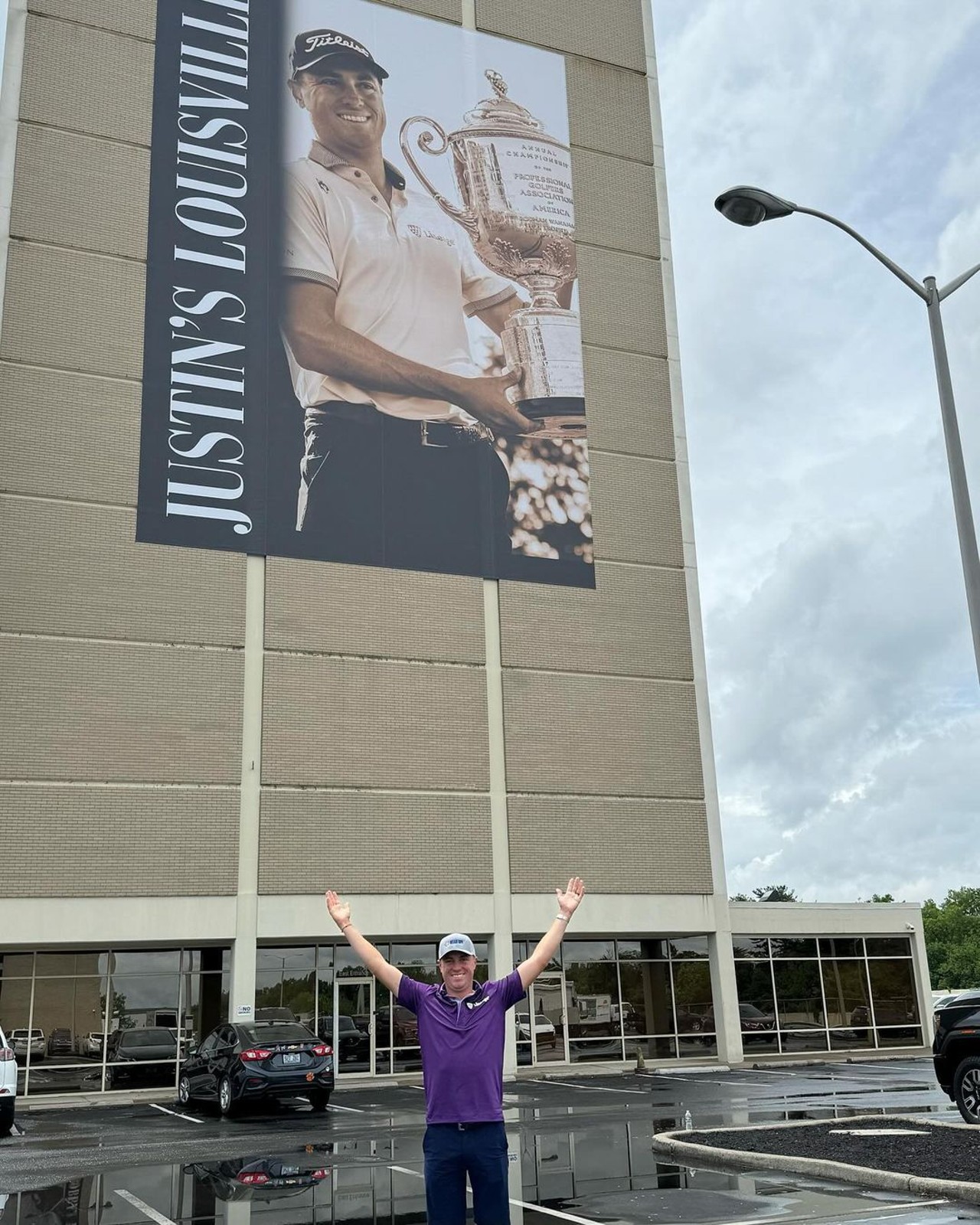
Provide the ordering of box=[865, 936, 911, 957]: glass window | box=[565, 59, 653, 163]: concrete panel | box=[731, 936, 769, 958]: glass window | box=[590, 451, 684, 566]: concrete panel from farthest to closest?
1. box=[565, 59, 653, 163]: concrete panel
2. box=[865, 936, 911, 957]: glass window
3. box=[590, 451, 684, 566]: concrete panel
4. box=[731, 936, 769, 958]: glass window

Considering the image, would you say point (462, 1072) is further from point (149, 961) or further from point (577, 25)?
point (577, 25)

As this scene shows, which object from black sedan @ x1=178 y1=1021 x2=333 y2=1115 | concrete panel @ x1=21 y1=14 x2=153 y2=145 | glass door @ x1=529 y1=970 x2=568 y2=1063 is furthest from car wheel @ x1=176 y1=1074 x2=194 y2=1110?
concrete panel @ x1=21 y1=14 x2=153 y2=145

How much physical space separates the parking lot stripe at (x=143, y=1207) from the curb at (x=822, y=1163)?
497 centimetres

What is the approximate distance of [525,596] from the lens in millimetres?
32062

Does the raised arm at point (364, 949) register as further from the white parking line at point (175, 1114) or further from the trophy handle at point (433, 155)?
the trophy handle at point (433, 155)

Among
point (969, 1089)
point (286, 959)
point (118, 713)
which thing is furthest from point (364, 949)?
point (286, 959)

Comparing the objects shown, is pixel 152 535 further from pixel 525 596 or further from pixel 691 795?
pixel 691 795

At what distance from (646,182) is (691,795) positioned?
18.3m

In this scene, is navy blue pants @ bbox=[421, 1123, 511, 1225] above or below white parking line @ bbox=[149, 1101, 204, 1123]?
above

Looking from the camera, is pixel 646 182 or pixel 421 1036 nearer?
pixel 421 1036

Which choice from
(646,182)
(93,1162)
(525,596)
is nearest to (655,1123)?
(93,1162)

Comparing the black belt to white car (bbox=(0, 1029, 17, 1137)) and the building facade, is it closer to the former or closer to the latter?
the building facade

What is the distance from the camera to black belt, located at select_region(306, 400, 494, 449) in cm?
3139

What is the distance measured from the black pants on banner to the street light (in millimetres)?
18719
